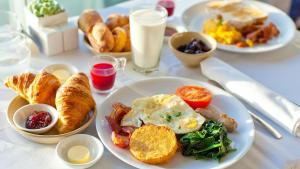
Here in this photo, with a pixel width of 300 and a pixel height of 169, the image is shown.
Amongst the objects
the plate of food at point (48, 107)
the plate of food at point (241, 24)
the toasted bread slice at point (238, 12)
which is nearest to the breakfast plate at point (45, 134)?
the plate of food at point (48, 107)

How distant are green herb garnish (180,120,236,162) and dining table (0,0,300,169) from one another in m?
0.06

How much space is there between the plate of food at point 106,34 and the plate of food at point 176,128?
20 cm

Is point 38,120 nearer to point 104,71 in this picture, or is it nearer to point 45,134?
point 45,134

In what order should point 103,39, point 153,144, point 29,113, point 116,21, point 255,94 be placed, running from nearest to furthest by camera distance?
point 153,144 → point 29,113 → point 255,94 → point 103,39 → point 116,21

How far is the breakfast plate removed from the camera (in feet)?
3.51

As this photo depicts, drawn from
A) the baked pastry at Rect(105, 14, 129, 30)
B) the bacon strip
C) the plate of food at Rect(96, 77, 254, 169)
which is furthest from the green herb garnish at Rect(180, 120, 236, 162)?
the baked pastry at Rect(105, 14, 129, 30)

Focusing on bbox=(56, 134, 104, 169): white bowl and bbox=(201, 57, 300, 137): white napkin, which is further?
bbox=(201, 57, 300, 137): white napkin

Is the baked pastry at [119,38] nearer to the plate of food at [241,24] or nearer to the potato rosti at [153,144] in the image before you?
the plate of food at [241,24]

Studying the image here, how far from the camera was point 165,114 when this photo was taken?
1136 millimetres

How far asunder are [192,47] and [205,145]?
1.50 ft

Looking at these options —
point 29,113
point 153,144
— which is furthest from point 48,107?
point 153,144

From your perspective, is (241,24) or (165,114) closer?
(165,114)

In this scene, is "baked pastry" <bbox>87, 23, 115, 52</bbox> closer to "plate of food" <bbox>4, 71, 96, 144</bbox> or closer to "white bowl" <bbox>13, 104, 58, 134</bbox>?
"plate of food" <bbox>4, 71, 96, 144</bbox>

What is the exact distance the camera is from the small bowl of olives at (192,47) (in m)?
1.41
